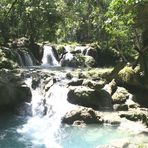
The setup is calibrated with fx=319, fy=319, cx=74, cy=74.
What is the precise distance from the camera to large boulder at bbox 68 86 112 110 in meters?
17.4

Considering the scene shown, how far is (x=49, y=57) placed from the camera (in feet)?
112

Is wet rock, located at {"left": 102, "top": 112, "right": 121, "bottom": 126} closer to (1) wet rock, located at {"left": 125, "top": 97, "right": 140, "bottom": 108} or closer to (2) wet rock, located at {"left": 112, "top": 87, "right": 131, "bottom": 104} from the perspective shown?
(1) wet rock, located at {"left": 125, "top": 97, "right": 140, "bottom": 108}

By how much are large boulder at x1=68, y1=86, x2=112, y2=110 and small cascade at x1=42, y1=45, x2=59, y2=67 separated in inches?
616

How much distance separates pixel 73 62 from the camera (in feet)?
106

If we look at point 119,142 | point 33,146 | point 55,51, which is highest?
point 55,51

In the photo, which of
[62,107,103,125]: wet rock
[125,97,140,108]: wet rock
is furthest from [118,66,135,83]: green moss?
[62,107,103,125]: wet rock

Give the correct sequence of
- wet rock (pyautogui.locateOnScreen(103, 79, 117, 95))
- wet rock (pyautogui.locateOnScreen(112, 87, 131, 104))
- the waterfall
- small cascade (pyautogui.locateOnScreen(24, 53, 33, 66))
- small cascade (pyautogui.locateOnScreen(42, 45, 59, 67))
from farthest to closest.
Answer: small cascade (pyautogui.locateOnScreen(42, 45, 59, 67)) < small cascade (pyautogui.locateOnScreen(24, 53, 33, 66)) < wet rock (pyautogui.locateOnScreen(103, 79, 117, 95)) < wet rock (pyautogui.locateOnScreen(112, 87, 131, 104)) < the waterfall

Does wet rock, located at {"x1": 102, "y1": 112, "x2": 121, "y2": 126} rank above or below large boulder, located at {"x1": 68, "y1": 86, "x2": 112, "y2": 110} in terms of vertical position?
below

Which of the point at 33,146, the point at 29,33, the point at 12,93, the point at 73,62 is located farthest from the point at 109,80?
the point at 29,33

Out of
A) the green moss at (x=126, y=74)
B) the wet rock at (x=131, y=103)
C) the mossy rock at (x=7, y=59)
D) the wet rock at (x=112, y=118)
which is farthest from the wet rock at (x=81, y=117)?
the mossy rock at (x=7, y=59)

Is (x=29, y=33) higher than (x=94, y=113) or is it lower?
higher

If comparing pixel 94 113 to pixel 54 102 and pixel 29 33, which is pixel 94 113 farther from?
pixel 29 33

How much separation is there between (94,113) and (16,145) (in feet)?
15.0

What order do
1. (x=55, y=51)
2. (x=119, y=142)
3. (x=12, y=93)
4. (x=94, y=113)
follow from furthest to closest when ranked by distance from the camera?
(x=55, y=51) < (x=12, y=93) < (x=94, y=113) < (x=119, y=142)
